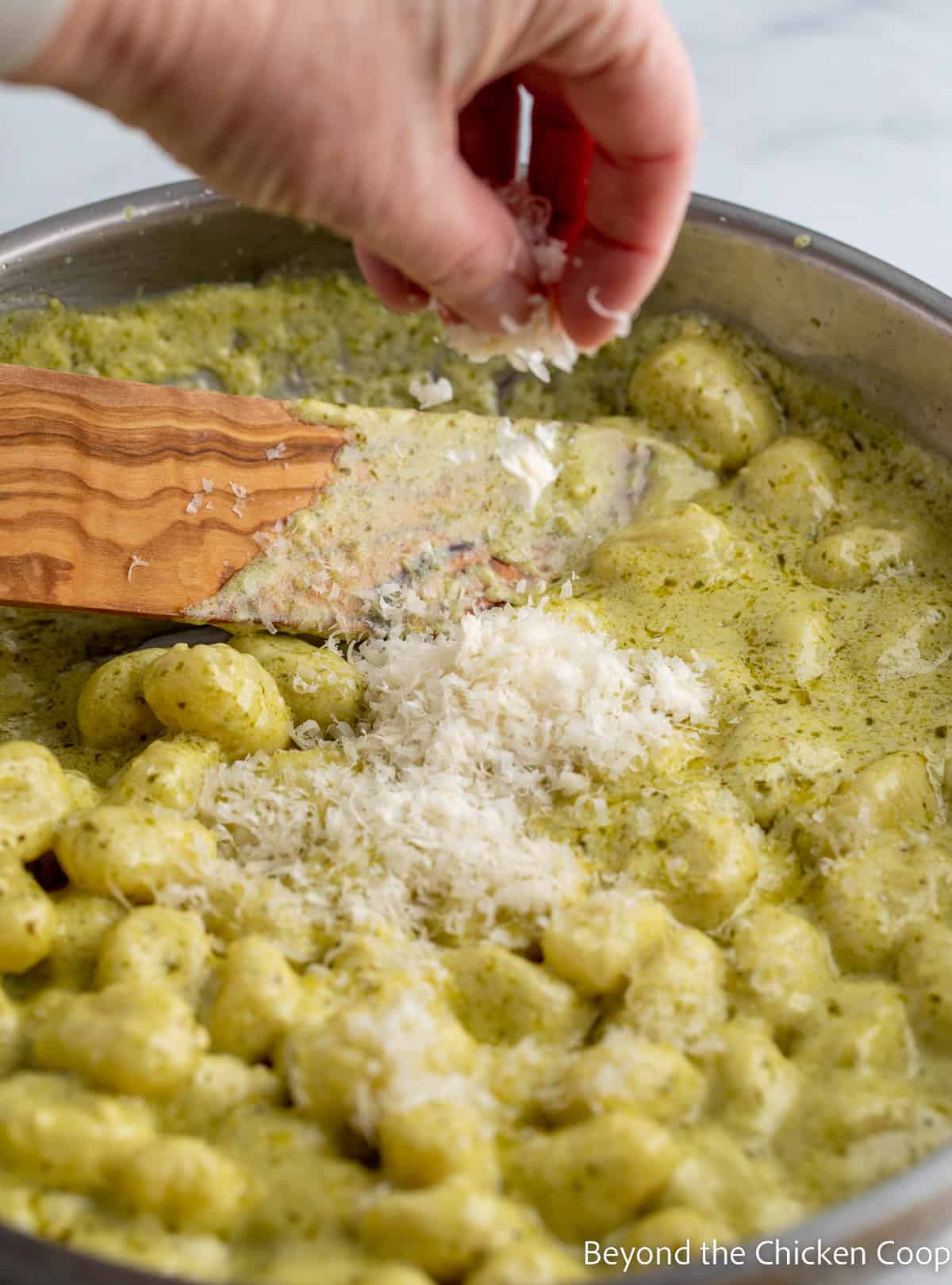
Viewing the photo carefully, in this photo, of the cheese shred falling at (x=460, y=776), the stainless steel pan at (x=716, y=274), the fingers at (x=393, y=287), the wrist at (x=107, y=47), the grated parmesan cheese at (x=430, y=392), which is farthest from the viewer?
the grated parmesan cheese at (x=430, y=392)

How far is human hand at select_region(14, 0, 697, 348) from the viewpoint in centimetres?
102

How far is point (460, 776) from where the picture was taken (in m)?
1.54

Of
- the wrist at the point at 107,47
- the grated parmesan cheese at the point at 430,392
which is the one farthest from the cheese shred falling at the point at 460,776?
the wrist at the point at 107,47

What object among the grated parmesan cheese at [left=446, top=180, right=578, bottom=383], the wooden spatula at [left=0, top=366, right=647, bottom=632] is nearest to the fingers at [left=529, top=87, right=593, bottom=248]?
the grated parmesan cheese at [left=446, top=180, right=578, bottom=383]

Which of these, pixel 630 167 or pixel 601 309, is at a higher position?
pixel 630 167

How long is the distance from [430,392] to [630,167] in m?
0.84

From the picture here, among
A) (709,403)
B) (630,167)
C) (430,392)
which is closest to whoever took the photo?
(630,167)

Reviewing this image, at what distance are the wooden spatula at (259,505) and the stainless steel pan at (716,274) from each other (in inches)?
10.9

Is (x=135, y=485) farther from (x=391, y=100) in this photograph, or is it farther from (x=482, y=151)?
(x=391, y=100)

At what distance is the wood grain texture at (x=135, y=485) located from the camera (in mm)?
1781

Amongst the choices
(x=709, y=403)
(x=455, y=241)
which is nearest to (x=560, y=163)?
(x=455, y=241)

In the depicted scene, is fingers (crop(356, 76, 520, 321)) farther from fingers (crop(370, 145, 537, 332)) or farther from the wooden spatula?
the wooden spatula

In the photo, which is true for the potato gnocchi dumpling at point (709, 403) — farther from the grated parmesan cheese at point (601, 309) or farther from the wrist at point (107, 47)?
the wrist at point (107, 47)

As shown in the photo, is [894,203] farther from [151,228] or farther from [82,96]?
[82,96]
